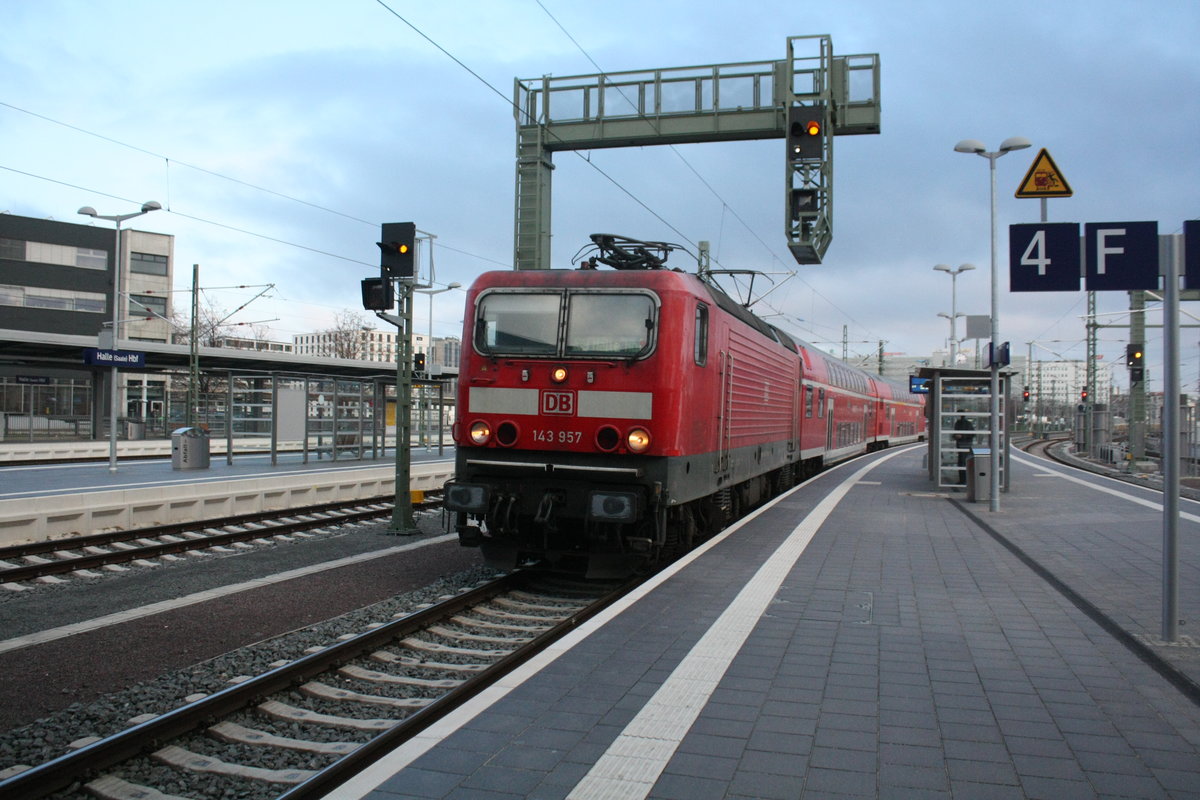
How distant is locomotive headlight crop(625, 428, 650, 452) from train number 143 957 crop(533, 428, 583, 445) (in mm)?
478

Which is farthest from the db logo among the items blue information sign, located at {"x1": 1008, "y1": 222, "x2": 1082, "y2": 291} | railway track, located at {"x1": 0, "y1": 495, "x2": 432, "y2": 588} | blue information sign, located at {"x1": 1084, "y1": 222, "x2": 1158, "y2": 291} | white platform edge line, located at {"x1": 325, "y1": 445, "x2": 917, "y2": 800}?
railway track, located at {"x1": 0, "y1": 495, "x2": 432, "y2": 588}

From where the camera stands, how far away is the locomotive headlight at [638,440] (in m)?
8.21

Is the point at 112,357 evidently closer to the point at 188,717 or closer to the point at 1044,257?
the point at 188,717

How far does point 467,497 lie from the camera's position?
8.55 m

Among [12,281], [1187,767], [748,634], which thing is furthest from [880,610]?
[12,281]

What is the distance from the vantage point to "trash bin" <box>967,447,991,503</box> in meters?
16.5

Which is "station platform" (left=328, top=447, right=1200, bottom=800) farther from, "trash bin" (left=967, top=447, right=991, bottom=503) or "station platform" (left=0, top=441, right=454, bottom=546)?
"station platform" (left=0, top=441, right=454, bottom=546)

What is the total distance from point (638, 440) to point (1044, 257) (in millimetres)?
3608

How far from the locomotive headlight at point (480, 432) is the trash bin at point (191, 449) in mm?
13650

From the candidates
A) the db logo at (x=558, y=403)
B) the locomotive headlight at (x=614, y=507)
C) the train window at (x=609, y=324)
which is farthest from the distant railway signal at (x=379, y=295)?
the locomotive headlight at (x=614, y=507)

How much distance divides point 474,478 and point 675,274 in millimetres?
2752

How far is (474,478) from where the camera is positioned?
876 centimetres

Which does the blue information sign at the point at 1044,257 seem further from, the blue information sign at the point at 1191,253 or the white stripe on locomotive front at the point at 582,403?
→ the white stripe on locomotive front at the point at 582,403

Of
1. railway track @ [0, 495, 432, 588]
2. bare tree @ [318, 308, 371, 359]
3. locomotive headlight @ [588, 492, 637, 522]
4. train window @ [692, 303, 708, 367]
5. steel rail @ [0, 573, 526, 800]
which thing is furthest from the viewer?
bare tree @ [318, 308, 371, 359]
